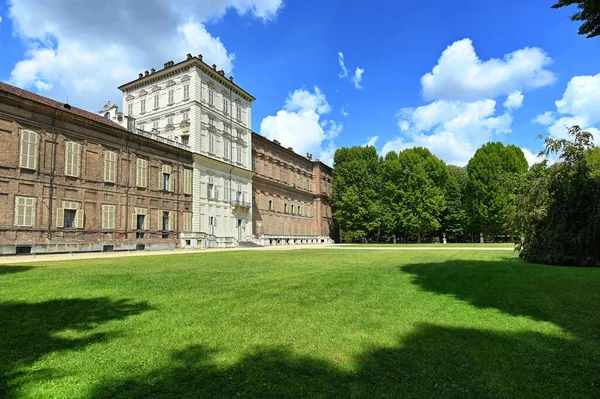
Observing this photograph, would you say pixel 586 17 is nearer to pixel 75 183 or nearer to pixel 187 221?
pixel 75 183

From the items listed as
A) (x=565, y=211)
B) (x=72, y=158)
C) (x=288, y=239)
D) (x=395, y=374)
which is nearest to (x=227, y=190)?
(x=288, y=239)

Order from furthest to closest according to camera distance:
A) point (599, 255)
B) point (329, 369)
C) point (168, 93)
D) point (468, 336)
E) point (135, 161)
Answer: point (168, 93) → point (135, 161) → point (599, 255) → point (468, 336) → point (329, 369)

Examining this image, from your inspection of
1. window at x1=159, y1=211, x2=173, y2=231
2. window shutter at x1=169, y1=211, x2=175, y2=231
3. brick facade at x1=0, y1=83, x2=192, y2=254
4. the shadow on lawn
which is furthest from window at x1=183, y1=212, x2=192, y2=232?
the shadow on lawn

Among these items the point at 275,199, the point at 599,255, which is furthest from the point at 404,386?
the point at 275,199

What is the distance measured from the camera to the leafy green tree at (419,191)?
50469mm

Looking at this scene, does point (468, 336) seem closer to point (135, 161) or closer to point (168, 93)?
point (135, 161)

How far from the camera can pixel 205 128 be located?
35531 mm

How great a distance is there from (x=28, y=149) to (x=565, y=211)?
2900 cm

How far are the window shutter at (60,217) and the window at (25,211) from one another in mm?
1359

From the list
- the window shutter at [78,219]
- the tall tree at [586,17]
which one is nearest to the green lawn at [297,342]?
the tall tree at [586,17]

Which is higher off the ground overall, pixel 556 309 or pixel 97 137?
pixel 97 137

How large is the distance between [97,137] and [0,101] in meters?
6.01

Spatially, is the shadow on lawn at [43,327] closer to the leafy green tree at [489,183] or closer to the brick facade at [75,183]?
the brick facade at [75,183]

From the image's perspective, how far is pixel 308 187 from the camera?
58469 mm
